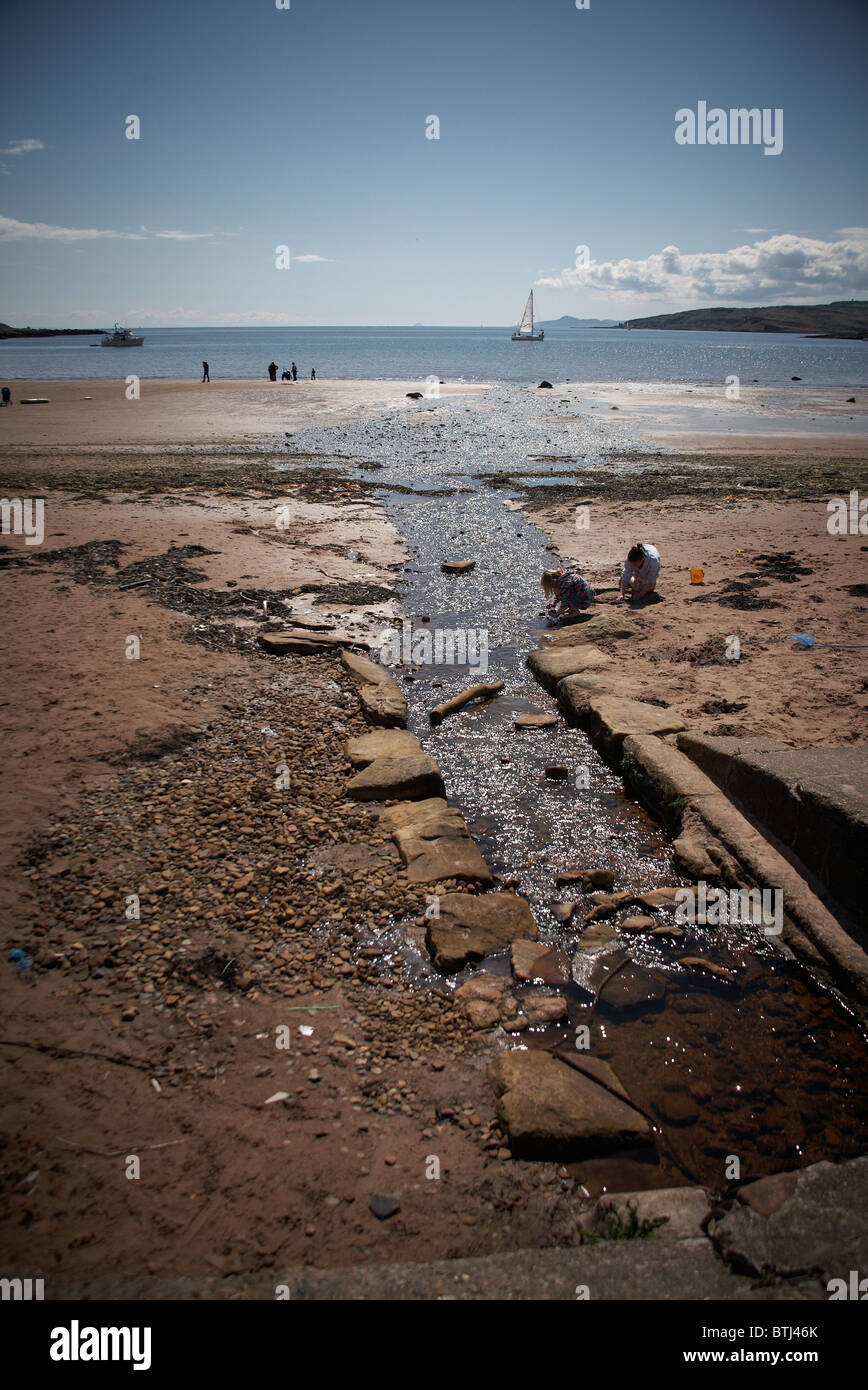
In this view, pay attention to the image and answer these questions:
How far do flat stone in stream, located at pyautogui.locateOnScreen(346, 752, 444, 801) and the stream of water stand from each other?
39 cm

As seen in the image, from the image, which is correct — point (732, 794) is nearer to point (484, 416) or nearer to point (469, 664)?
point (469, 664)

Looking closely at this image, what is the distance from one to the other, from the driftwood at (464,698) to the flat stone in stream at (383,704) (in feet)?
1.21

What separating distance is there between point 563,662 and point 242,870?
481 centimetres

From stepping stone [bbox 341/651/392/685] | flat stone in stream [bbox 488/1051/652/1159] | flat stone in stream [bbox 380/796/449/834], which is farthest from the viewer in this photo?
stepping stone [bbox 341/651/392/685]

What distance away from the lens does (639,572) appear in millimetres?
10133

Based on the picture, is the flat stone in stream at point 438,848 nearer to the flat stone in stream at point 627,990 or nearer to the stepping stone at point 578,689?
the flat stone in stream at point 627,990

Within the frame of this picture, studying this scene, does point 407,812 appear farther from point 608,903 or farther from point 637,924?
point 637,924

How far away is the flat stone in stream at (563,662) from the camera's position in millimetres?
8078

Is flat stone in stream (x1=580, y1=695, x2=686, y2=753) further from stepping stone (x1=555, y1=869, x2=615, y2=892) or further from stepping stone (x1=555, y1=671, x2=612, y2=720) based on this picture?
stepping stone (x1=555, y1=869, x2=615, y2=892)

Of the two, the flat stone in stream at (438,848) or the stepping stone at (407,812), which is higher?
the stepping stone at (407,812)

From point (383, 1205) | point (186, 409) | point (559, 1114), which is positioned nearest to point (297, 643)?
point (559, 1114)

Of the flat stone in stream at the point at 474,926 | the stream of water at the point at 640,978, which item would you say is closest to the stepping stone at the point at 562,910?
the stream of water at the point at 640,978

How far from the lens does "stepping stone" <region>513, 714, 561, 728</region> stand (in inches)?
286

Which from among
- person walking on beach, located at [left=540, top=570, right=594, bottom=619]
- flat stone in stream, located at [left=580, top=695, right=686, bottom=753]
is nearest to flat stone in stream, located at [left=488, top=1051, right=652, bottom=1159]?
flat stone in stream, located at [left=580, top=695, right=686, bottom=753]
